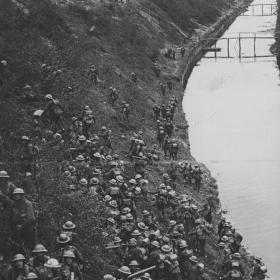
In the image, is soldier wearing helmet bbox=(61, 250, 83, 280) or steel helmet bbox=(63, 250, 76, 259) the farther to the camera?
steel helmet bbox=(63, 250, 76, 259)

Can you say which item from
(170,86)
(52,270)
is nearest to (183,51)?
(170,86)

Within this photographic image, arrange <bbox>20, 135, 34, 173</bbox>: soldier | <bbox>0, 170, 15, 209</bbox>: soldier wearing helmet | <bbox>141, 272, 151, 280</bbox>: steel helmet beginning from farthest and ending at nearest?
<bbox>20, 135, 34, 173</bbox>: soldier → <bbox>141, 272, 151, 280</bbox>: steel helmet → <bbox>0, 170, 15, 209</bbox>: soldier wearing helmet

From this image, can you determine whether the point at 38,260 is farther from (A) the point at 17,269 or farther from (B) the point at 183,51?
(B) the point at 183,51

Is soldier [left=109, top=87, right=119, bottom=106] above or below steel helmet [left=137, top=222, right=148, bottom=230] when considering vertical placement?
below

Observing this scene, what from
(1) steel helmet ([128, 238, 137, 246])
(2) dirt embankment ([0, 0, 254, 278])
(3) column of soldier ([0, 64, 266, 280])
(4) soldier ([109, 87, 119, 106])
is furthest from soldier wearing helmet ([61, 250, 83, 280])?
(4) soldier ([109, 87, 119, 106])

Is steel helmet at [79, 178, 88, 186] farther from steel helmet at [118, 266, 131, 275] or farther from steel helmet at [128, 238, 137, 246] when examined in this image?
A: steel helmet at [118, 266, 131, 275]

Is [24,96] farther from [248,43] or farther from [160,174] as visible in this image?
[248,43]

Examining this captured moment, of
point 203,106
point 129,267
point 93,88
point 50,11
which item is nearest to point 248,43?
point 203,106
